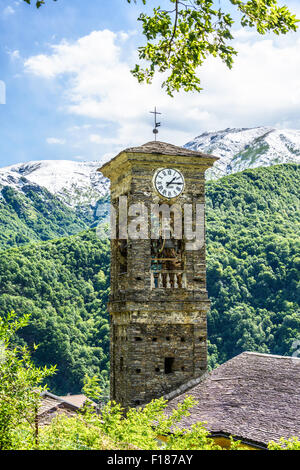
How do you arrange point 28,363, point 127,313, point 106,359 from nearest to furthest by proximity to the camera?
point 28,363 → point 127,313 → point 106,359

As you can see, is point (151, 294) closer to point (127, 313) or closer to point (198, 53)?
point (127, 313)

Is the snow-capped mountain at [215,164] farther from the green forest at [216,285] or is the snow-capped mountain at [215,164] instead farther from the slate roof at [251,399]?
the slate roof at [251,399]

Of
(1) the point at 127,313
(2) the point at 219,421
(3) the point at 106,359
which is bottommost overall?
(3) the point at 106,359

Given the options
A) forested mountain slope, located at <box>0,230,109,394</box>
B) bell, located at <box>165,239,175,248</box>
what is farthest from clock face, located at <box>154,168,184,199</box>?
forested mountain slope, located at <box>0,230,109,394</box>

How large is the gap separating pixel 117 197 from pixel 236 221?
4471 cm

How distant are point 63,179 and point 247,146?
156ft

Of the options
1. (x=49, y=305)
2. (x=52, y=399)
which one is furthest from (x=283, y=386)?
(x=49, y=305)

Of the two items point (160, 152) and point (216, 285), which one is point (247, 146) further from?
point (160, 152)

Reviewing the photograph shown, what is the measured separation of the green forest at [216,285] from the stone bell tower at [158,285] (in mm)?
22696

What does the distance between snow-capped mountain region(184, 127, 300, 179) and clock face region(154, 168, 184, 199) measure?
129 meters

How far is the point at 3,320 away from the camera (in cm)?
678

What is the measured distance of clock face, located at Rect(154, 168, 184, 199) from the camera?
1675 centimetres

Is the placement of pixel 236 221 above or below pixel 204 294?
above

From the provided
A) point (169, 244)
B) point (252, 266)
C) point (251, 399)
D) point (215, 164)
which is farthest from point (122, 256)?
point (215, 164)
